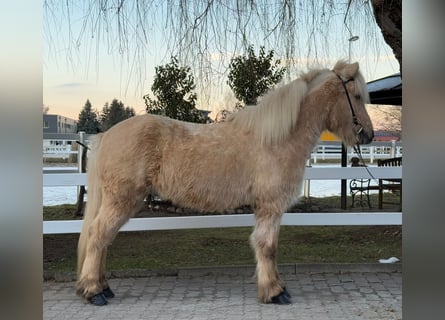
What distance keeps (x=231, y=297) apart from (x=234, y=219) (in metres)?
1.03

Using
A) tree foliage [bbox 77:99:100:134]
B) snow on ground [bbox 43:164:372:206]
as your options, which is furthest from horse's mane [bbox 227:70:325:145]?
snow on ground [bbox 43:164:372:206]

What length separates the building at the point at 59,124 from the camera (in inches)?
267

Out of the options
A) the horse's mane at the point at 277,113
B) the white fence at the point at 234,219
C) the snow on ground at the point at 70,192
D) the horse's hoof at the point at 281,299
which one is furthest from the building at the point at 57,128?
the horse's hoof at the point at 281,299

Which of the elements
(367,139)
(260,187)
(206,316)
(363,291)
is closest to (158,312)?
(206,316)

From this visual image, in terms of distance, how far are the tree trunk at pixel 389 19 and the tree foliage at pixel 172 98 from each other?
220 centimetres

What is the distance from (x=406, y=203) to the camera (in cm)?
109

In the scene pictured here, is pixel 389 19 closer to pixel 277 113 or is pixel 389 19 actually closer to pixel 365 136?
pixel 365 136

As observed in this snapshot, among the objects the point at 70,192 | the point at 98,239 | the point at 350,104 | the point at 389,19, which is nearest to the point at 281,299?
the point at 98,239

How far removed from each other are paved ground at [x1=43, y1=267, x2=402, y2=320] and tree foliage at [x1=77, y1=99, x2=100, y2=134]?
2881mm

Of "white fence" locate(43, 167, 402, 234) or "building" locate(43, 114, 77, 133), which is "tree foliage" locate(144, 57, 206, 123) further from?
"building" locate(43, 114, 77, 133)

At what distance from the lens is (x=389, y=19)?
4535mm

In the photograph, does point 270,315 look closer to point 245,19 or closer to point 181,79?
point 245,19

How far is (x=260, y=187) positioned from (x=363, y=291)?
150 cm

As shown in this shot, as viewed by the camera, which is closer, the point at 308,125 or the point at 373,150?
the point at 308,125
